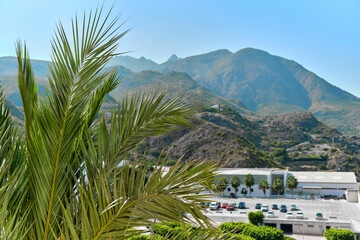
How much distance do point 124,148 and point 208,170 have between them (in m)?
0.86

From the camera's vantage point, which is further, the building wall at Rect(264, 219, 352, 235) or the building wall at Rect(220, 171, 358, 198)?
the building wall at Rect(220, 171, 358, 198)

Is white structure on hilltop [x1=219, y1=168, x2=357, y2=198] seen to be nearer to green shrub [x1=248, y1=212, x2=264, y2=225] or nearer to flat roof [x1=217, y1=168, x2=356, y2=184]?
flat roof [x1=217, y1=168, x2=356, y2=184]

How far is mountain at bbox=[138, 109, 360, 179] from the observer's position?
206ft

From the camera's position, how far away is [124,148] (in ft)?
9.42

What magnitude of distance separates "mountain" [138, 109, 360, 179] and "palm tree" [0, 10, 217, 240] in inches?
1702

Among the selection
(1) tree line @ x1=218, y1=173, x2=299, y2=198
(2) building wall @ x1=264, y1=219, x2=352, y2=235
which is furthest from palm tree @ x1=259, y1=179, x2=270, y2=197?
(2) building wall @ x1=264, y1=219, x2=352, y2=235

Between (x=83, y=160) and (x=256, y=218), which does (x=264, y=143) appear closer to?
(x=256, y=218)

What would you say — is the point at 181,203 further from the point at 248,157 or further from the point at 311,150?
the point at 311,150

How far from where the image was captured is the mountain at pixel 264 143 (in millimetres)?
62688

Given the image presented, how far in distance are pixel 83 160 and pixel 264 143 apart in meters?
84.7

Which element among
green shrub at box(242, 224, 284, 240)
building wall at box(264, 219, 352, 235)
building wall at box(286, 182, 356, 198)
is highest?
green shrub at box(242, 224, 284, 240)

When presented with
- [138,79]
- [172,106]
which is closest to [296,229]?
[172,106]

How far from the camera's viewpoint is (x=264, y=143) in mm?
84125

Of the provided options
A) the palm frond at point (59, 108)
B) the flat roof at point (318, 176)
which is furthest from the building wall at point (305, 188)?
the palm frond at point (59, 108)
